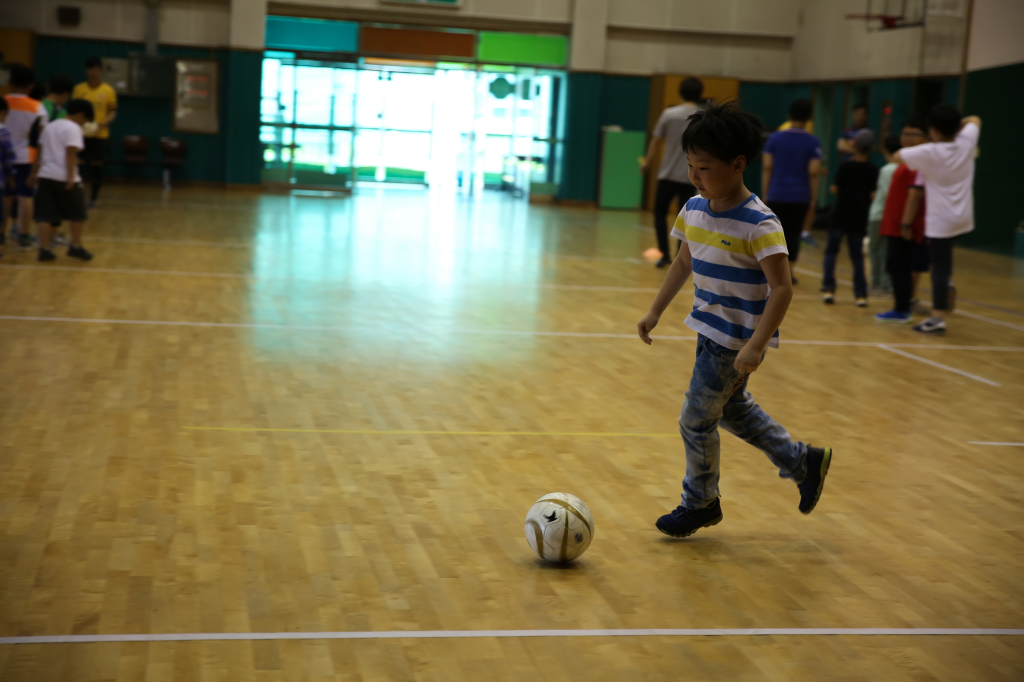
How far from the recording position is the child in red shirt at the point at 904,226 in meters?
7.98

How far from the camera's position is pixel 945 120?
7.48 metres

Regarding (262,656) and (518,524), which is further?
(518,524)

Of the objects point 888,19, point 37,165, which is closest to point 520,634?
point 37,165

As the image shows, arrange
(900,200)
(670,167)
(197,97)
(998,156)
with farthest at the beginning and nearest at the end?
(197,97) → (998,156) → (670,167) → (900,200)

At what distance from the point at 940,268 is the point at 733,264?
513cm

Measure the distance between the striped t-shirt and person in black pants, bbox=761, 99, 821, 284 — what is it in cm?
630

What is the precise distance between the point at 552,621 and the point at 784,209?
7294 mm

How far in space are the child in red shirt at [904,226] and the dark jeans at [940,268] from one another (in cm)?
29

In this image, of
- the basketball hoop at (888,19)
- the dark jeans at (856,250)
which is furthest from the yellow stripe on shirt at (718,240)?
the basketball hoop at (888,19)

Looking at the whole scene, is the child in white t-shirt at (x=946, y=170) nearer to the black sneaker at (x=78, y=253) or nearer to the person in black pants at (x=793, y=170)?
the person in black pants at (x=793, y=170)

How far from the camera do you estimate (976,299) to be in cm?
1000

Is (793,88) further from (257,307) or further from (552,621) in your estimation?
(552,621)

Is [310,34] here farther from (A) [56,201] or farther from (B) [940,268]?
(B) [940,268]

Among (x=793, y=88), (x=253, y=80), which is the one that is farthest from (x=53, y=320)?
(x=793, y=88)
